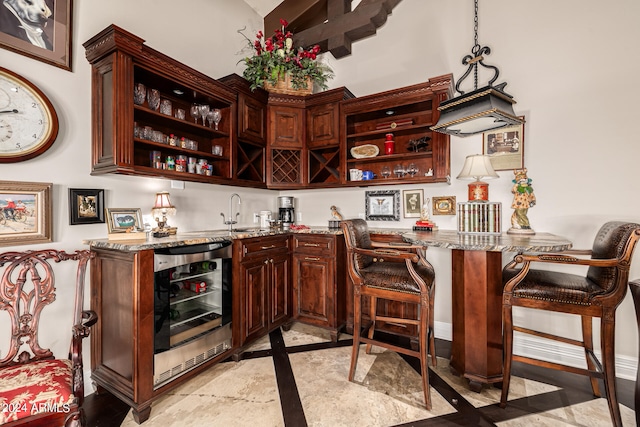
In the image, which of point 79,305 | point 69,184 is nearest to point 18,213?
point 69,184

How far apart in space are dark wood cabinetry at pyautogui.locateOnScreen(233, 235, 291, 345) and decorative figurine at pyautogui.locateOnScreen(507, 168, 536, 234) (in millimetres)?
2082

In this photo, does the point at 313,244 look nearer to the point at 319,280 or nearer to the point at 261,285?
the point at 319,280

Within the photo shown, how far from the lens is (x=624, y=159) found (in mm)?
2051

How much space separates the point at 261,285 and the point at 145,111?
1.68 meters

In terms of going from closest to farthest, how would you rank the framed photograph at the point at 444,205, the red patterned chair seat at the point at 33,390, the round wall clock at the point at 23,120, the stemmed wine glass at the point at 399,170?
1. the red patterned chair seat at the point at 33,390
2. the round wall clock at the point at 23,120
3. the framed photograph at the point at 444,205
4. the stemmed wine glass at the point at 399,170

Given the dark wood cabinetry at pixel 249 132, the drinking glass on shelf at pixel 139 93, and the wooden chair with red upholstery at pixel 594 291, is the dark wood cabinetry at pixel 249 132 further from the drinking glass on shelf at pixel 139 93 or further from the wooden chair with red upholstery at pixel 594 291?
the wooden chair with red upholstery at pixel 594 291

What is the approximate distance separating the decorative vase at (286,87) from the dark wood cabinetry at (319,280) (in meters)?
1.62

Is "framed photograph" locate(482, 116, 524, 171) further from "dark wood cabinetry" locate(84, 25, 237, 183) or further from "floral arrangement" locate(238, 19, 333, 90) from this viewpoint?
"dark wood cabinetry" locate(84, 25, 237, 183)

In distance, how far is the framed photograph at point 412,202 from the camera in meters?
2.89

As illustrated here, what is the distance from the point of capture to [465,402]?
68.7 inches

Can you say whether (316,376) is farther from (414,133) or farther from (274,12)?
(274,12)

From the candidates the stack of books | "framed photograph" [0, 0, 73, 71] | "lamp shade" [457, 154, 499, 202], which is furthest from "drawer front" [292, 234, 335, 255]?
"framed photograph" [0, 0, 73, 71]

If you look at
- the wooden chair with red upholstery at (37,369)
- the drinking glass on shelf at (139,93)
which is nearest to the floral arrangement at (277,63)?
the drinking glass on shelf at (139,93)

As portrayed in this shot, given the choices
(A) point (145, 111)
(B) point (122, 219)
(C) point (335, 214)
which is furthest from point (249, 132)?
(B) point (122, 219)
